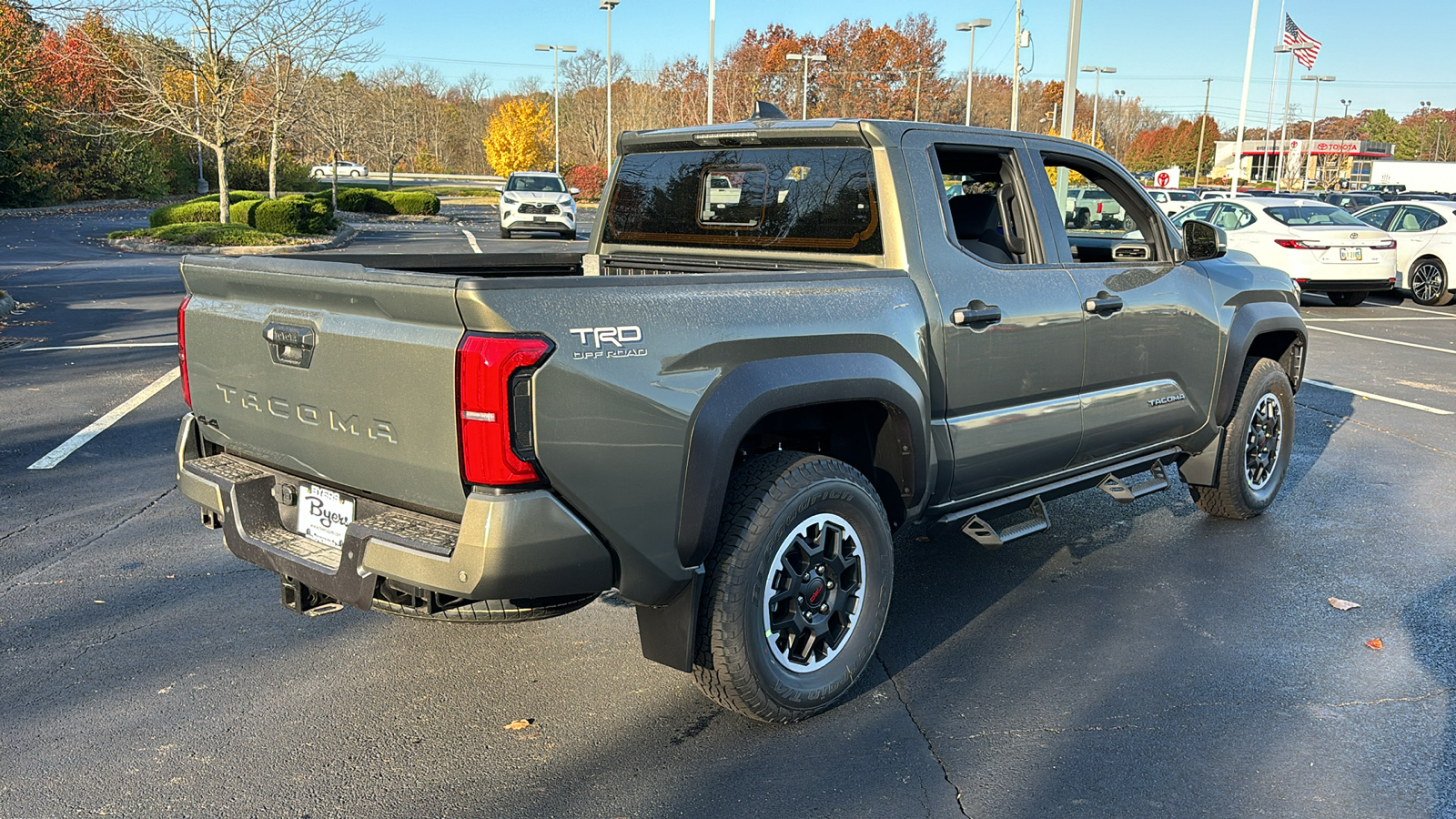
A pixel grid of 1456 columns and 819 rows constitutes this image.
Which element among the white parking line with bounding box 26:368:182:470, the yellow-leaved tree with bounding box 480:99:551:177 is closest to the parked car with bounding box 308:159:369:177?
the yellow-leaved tree with bounding box 480:99:551:177

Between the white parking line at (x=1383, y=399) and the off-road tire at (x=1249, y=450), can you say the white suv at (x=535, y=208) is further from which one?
the off-road tire at (x=1249, y=450)

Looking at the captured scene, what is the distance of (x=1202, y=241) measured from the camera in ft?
16.6

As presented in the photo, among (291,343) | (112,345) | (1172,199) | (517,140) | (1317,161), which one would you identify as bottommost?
(112,345)

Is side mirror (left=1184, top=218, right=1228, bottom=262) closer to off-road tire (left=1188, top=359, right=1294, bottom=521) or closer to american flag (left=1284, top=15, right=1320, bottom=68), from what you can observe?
off-road tire (left=1188, top=359, right=1294, bottom=521)

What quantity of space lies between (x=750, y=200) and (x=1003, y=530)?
1651mm

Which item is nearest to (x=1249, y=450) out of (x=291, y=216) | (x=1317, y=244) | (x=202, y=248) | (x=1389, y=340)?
(x=1389, y=340)

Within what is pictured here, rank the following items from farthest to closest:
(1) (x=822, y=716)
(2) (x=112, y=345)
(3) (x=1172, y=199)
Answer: (3) (x=1172, y=199) < (2) (x=112, y=345) < (1) (x=822, y=716)

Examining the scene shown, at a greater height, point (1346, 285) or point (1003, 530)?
point (1346, 285)

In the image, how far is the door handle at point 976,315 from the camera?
12.7 feet

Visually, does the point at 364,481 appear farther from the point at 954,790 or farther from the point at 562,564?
the point at 954,790

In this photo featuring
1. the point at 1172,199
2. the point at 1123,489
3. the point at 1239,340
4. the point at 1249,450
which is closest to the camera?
the point at 1123,489

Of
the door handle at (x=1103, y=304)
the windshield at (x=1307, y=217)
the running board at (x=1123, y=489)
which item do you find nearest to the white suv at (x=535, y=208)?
the windshield at (x=1307, y=217)

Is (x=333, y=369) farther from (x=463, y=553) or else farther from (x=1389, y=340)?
(x=1389, y=340)

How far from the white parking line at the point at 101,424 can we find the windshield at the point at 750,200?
8.40 feet
